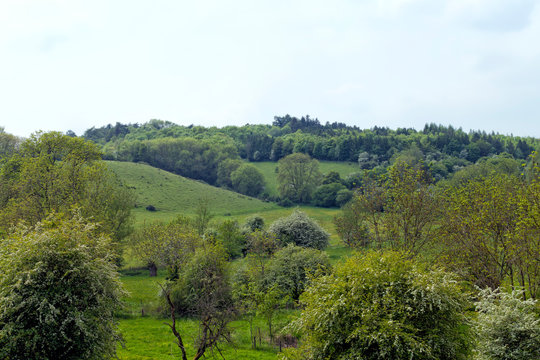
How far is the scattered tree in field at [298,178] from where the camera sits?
122 metres

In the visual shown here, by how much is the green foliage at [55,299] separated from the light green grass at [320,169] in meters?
117

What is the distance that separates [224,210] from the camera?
104562 mm

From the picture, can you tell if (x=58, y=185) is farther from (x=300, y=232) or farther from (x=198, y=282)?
(x=300, y=232)

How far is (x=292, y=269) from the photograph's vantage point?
1489 inches

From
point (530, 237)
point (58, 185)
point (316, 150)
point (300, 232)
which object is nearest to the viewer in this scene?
point (530, 237)

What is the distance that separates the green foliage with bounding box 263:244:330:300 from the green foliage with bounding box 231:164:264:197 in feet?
306

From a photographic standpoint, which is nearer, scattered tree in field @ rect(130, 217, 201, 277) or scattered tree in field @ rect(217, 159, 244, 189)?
scattered tree in field @ rect(130, 217, 201, 277)

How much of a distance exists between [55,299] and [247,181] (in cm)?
11654

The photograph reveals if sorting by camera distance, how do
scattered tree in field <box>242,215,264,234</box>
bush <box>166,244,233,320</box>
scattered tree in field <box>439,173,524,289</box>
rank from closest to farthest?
scattered tree in field <box>439,173,524,289</box> → bush <box>166,244,233,320</box> → scattered tree in field <box>242,215,264,234</box>

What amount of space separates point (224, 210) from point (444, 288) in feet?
300

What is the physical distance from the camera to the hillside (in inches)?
3809

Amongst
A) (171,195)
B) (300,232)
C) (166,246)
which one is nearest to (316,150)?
(171,195)

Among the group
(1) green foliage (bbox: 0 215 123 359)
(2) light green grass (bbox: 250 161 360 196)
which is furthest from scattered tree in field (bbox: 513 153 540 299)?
(2) light green grass (bbox: 250 161 360 196)

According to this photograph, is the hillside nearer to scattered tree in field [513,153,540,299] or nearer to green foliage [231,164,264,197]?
green foliage [231,164,264,197]
